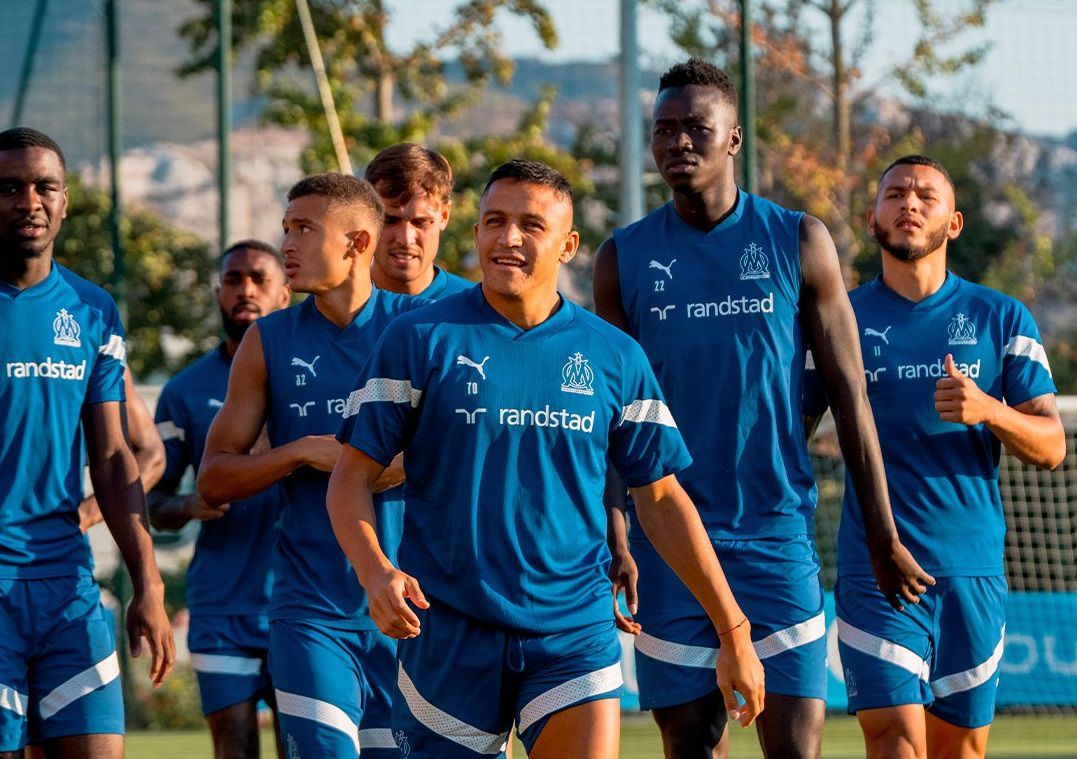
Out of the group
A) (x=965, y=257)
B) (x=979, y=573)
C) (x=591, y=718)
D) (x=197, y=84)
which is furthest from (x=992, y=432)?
(x=965, y=257)

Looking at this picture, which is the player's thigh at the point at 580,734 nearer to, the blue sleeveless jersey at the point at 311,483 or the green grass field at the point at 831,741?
the blue sleeveless jersey at the point at 311,483

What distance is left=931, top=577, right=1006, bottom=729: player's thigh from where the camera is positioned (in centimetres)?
645

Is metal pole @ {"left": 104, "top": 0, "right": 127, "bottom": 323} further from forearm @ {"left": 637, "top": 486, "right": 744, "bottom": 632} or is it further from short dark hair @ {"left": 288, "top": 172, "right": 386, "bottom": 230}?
forearm @ {"left": 637, "top": 486, "right": 744, "bottom": 632}

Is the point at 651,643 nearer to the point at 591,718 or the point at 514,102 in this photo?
the point at 591,718

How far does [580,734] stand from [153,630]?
1.57m

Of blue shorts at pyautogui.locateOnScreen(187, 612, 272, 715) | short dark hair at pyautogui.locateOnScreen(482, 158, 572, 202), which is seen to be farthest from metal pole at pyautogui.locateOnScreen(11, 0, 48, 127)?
short dark hair at pyautogui.locateOnScreen(482, 158, 572, 202)

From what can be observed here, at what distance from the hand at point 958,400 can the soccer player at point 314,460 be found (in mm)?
1856

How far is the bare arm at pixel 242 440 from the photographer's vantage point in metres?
5.67

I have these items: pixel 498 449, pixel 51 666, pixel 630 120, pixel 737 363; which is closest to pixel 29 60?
pixel 630 120

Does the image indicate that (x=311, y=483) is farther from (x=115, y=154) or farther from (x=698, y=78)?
(x=115, y=154)

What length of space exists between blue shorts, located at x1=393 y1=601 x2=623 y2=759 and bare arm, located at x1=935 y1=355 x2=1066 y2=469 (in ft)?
5.87

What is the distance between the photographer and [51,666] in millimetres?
5398

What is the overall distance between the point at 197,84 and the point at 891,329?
10.1m

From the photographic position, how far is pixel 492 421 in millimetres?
4672
